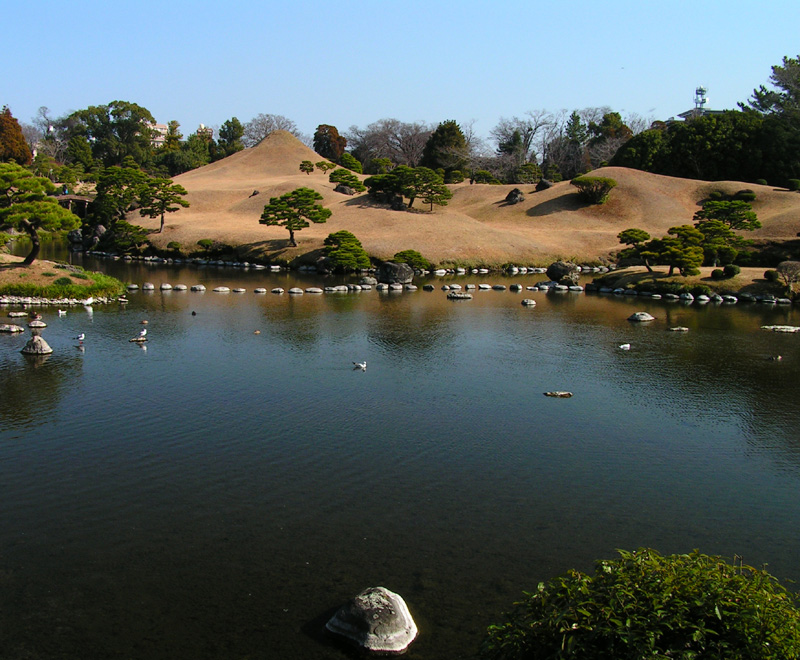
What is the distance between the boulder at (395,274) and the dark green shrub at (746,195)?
38.9 meters

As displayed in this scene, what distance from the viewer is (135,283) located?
4056 cm

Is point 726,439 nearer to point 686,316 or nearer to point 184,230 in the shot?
point 686,316

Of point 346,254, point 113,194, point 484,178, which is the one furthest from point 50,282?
point 484,178

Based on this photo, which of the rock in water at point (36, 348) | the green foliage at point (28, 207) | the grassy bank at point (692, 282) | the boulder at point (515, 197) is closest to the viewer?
the rock in water at point (36, 348)

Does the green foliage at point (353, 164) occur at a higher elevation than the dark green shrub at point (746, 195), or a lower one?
higher

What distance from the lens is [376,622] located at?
7.69 meters

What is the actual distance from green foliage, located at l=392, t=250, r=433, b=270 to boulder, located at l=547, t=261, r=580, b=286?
9797 millimetres

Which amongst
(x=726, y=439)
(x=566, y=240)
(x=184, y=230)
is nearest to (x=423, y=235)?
(x=566, y=240)

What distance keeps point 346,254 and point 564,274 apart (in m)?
16.2

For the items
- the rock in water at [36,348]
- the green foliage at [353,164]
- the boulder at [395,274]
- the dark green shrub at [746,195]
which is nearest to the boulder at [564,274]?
the boulder at [395,274]

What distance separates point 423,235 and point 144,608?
50792 mm

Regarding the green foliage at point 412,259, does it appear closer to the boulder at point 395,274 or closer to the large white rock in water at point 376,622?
the boulder at point 395,274

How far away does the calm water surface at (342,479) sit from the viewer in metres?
8.41

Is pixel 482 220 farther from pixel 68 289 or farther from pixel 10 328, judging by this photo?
pixel 10 328
